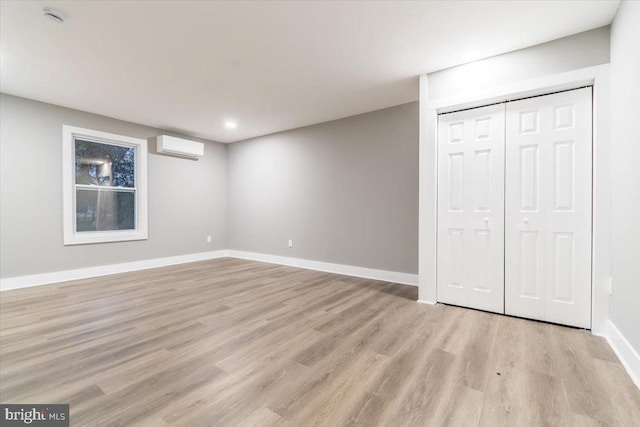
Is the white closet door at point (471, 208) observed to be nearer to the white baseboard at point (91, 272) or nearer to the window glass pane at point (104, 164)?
the white baseboard at point (91, 272)

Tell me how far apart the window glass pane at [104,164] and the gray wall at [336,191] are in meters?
2.02

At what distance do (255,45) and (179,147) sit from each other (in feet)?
11.2

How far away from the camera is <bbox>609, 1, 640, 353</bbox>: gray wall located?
1784 millimetres

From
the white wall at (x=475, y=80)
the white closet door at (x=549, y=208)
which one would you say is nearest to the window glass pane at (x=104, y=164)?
the white wall at (x=475, y=80)

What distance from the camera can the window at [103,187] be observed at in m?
Result: 4.28

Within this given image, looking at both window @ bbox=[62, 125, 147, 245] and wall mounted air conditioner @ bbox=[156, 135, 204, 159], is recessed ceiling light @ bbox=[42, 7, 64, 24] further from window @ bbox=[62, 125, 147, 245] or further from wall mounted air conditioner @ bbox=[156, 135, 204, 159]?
wall mounted air conditioner @ bbox=[156, 135, 204, 159]

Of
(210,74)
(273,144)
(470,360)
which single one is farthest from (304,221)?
(470,360)

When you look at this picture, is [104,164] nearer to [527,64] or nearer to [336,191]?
[336,191]

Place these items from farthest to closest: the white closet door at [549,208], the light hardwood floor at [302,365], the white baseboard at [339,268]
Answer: the white baseboard at [339,268] < the white closet door at [549,208] < the light hardwood floor at [302,365]

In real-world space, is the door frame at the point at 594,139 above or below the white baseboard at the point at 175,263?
above

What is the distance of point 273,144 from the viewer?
225 inches

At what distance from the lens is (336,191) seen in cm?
481

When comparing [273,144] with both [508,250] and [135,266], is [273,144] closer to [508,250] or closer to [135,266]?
[135,266]

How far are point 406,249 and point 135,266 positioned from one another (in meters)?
4.59
